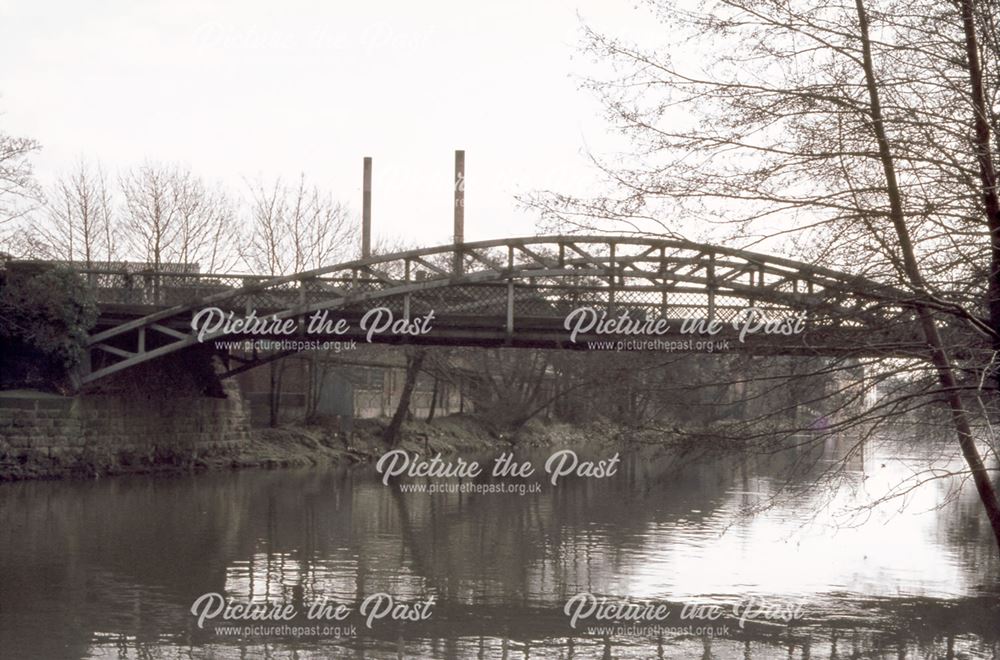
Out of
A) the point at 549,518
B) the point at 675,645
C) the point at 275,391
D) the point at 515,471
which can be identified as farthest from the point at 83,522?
the point at 275,391

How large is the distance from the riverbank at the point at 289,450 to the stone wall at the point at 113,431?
0.03 m

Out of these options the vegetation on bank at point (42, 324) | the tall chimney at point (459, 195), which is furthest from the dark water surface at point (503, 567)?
the tall chimney at point (459, 195)

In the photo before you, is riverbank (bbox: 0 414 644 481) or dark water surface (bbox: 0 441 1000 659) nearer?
dark water surface (bbox: 0 441 1000 659)

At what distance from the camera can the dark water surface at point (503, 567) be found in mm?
10031

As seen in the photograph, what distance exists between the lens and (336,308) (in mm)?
27109

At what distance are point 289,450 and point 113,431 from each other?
20.6 feet

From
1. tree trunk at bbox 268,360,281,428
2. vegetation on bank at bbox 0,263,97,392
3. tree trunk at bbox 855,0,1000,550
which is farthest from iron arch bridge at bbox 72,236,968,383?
tree trunk at bbox 855,0,1000,550

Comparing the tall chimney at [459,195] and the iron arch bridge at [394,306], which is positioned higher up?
the tall chimney at [459,195]

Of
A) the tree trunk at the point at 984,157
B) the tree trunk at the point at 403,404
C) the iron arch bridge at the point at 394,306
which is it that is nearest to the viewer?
the tree trunk at the point at 984,157

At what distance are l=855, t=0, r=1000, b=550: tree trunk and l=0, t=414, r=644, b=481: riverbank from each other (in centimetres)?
1756

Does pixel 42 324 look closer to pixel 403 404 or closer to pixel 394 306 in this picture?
pixel 394 306

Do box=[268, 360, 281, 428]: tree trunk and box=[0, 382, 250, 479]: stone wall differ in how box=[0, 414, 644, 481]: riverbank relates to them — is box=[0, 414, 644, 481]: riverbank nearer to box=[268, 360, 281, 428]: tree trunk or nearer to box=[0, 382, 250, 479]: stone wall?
box=[0, 382, 250, 479]: stone wall

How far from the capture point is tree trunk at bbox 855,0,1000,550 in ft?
25.0

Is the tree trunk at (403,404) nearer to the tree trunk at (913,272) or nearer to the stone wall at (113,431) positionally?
the stone wall at (113,431)
